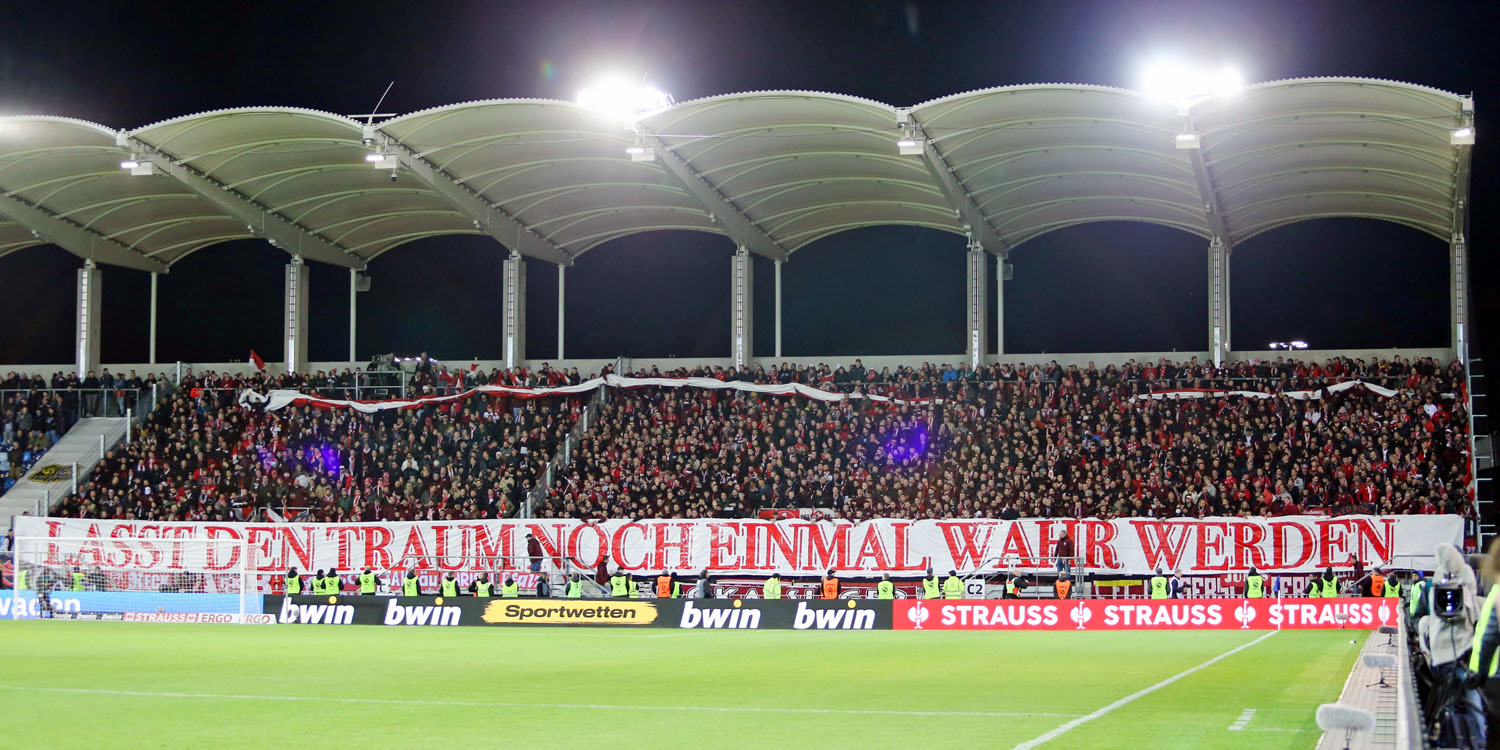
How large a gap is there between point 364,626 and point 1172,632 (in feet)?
56.4

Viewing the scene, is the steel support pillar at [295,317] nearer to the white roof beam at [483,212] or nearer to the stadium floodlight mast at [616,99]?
the white roof beam at [483,212]

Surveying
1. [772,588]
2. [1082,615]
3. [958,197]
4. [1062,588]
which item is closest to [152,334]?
[772,588]

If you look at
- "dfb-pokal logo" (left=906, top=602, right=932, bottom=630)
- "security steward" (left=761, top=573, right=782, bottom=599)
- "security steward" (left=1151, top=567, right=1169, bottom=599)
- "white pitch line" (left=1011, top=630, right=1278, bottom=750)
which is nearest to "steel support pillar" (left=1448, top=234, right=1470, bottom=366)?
"security steward" (left=1151, top=567, right=1169, bottom=599)

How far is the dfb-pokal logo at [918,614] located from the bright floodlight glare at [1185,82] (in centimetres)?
1241

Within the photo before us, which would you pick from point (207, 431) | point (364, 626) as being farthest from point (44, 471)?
point (364, 626)

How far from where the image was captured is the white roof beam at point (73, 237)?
1767 inches

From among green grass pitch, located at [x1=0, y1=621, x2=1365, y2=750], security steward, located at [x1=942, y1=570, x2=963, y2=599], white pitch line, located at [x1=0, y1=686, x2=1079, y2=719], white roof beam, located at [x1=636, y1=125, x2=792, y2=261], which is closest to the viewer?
green grass pitch, located at [x1=0, y1=621, x2=1365, y2=750]

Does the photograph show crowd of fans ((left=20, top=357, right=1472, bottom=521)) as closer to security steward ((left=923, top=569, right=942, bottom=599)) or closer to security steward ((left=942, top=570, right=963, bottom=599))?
security steward ((left=923, top=569, right=942, bottom=599))

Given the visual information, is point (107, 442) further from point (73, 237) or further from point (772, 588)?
point (772, 588)

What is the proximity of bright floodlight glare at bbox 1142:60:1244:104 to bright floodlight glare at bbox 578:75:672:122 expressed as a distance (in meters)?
11.2

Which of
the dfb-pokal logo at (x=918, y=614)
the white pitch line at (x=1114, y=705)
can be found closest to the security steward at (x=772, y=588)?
the dfb-pokal logo at (x=918, y=614)

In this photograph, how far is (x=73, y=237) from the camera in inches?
1889

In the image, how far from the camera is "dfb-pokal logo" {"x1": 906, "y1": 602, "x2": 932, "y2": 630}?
102ft

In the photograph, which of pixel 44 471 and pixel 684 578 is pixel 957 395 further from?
pixel 44 471
